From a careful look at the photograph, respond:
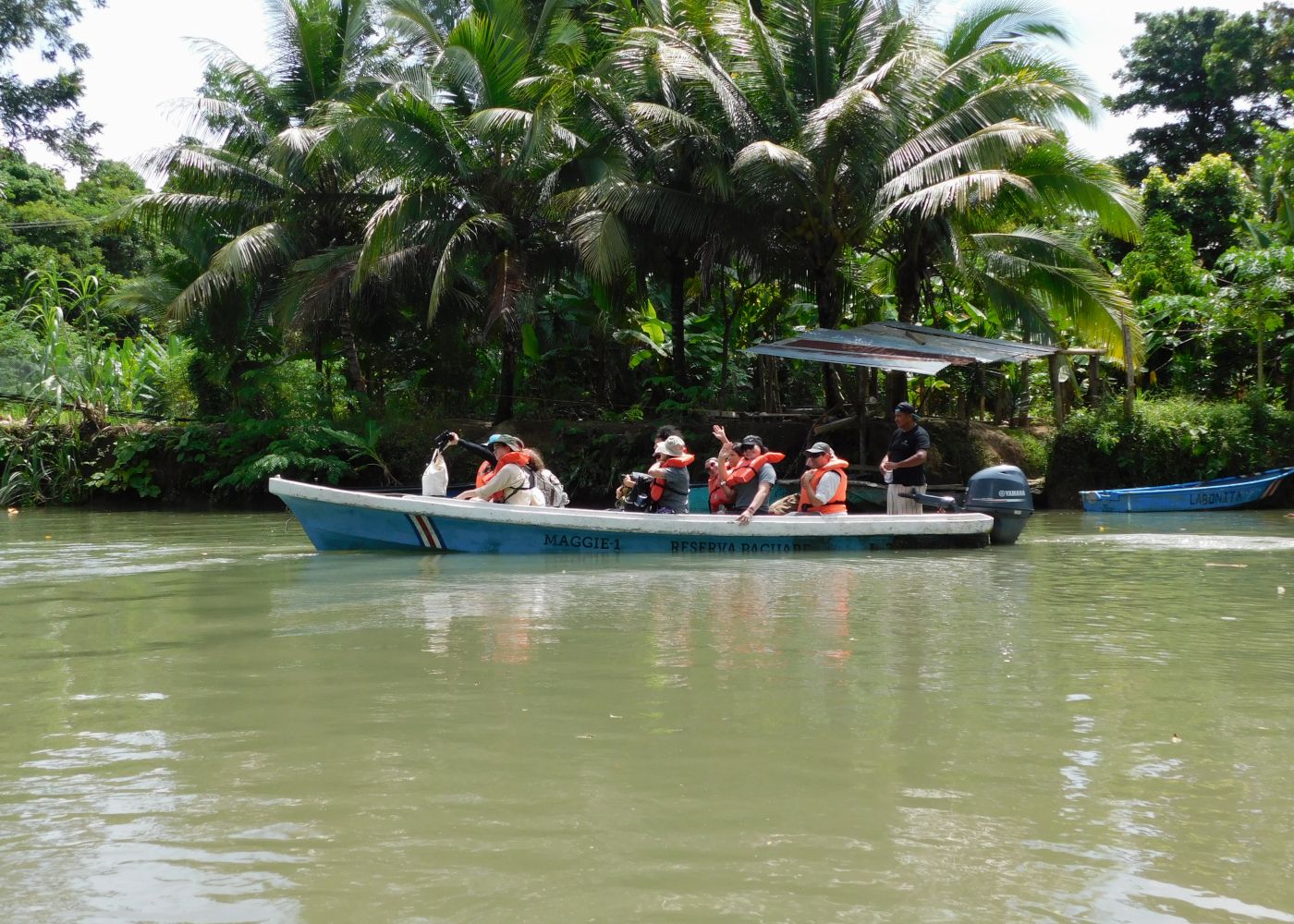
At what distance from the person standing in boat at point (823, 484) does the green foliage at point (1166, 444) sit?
9.02 m

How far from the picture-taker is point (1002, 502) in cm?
1302

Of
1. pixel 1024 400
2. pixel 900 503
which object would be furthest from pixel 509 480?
pixel 1024 400

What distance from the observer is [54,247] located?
33906 mm

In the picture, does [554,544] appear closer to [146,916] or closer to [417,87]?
[146,916]

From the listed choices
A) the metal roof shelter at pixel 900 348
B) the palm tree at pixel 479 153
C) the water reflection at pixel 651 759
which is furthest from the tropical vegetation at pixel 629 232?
the water reflection at pixel 651 759

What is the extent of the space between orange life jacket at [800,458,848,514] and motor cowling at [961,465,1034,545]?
4.91ft

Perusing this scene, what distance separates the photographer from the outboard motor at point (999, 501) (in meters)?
13.0

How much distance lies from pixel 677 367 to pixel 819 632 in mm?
15741

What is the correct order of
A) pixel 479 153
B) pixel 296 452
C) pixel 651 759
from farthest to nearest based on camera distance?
pixel 296 452 → pixel 479 153 → pixel 651 759

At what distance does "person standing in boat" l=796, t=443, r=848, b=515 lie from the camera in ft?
41.4

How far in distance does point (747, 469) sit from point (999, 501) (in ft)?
9.01

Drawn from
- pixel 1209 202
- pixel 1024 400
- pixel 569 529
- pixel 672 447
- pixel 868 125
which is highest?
pixel 1209 202

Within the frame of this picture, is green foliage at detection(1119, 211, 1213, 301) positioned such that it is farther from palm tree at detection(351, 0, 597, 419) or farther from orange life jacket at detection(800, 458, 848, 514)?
orange life jacket at detection(800, 458, 848, 514)

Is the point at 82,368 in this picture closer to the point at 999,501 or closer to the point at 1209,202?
the point at 999,501
